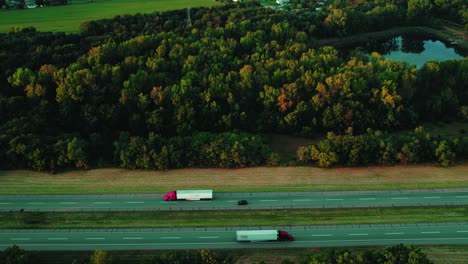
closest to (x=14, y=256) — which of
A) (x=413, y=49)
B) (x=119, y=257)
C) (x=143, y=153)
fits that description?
(x=119, y=257)

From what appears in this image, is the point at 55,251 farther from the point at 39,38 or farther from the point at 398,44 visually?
the point at 398,44

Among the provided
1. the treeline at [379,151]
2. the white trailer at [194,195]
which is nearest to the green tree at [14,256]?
the white trailer at [194,195]

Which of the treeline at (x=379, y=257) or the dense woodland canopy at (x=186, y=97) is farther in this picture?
the dense woodland canopy at (x=186, y=97)

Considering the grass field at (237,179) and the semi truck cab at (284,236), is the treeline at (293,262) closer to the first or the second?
the semi truck cab at (284,236)

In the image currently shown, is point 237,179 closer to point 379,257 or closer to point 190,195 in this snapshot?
point 190,195

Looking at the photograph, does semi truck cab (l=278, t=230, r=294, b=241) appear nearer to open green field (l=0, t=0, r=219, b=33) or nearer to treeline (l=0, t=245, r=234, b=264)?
treeline (l=0, t=245, r=234, b=264)

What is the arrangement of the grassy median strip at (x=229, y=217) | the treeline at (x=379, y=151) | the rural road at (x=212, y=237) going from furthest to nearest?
the treeline at (x=379, y=151), the grassy median strip at (x=229, y=217), the rural road at (x=212, y=237)

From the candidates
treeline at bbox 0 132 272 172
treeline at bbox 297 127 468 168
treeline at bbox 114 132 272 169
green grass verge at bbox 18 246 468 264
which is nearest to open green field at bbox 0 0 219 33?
treeline at bbox 0 132 272 172

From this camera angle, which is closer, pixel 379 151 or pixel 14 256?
pixel 14 256
